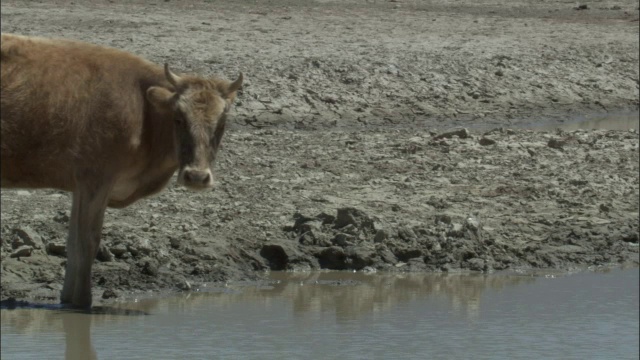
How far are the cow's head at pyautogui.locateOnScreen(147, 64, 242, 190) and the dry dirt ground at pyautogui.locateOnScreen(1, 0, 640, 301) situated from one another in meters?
1.16

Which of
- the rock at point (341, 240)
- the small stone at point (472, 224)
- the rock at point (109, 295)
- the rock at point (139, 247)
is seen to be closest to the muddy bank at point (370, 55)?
the small stone at point (472, 224)

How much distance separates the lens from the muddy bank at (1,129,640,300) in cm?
1088

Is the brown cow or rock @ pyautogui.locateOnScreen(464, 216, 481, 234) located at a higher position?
the brown cow

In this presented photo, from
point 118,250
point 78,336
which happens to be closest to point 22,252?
point 118,250

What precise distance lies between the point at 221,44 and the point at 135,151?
9.10 metres

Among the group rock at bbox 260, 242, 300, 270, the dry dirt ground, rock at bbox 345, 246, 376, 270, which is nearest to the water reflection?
the dry dirt ground

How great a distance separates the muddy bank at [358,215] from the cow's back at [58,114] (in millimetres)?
910

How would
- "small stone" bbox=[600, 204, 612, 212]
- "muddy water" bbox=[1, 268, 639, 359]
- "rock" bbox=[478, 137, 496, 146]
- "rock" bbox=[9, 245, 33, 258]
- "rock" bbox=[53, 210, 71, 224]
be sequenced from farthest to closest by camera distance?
"rock" bbox=[478, 137, 496, 146]
"small stone" bbox=[600, 204, 612, 212]
"rock" bbox=[53, 210, 71, 224]
"rock" bbox=[9, 245, 33, 258]
"muddy water" bbox=[1, 268, 639, 359]

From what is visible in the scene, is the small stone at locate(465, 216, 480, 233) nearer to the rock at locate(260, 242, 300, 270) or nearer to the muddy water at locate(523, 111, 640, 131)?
the rock at locate(260, 242, 300, 270)

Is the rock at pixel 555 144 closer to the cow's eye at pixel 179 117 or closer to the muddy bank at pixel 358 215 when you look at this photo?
the muddy bank at pixel 358 215

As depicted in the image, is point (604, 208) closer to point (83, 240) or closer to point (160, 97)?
point (160, 97)

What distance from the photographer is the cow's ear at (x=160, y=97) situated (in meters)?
9.77

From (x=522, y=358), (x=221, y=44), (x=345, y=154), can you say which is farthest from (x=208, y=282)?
(x=221, y=44)

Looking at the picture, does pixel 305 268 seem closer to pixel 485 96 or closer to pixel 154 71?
pixel 154 71
